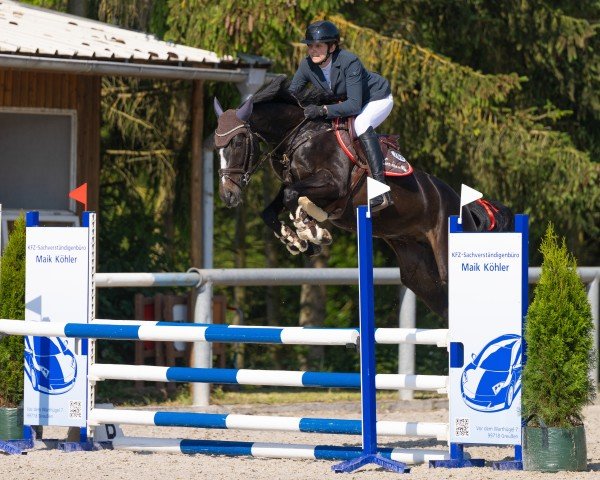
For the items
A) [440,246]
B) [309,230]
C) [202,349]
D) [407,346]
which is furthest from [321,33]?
[407,346]

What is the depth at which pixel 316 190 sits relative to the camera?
7.50 m

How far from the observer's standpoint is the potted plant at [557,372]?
5898mm

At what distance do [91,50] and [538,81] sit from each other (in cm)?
589

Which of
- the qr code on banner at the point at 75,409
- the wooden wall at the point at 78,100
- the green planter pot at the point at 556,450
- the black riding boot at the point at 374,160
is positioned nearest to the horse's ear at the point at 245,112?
the black riding boot at the point at 374,160

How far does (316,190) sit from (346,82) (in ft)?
2.25

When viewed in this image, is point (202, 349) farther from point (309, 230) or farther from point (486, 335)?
point (486, 335)

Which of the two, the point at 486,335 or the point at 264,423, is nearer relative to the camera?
the point at 486,335

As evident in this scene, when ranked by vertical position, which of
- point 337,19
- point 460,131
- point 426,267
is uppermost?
point 337,19

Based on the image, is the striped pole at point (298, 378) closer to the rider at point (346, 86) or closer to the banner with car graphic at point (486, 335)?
the banner with car graphic at point (486, 335)

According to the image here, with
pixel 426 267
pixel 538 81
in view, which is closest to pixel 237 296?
pixel 538 81

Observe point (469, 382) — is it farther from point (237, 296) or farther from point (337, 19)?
point (237, 296)

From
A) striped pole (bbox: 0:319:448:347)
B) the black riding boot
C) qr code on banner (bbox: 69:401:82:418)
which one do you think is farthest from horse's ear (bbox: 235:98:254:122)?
qr code on banner (bbox: 69:401:82:418)

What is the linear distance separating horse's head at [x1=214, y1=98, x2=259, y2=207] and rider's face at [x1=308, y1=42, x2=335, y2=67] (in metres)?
0.49

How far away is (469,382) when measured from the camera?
19.9ft
